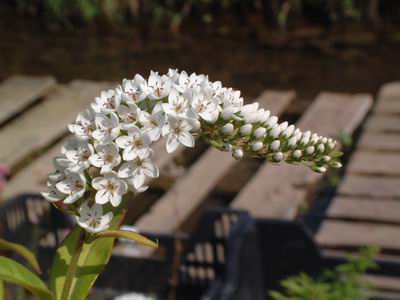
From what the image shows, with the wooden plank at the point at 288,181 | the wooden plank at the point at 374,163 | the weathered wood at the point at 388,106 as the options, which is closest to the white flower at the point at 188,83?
the wooden plank at the point at 288,181

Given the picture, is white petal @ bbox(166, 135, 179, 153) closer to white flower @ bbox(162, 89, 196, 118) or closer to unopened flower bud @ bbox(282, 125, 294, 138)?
white flower @ bbox(162, 89, 196, 118)

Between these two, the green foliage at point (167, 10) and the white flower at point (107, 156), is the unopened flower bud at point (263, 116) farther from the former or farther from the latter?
the green foliage at point (167, 10)

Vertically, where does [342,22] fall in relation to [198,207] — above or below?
below

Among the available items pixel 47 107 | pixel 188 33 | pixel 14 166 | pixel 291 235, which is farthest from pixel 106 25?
pixel 291 235

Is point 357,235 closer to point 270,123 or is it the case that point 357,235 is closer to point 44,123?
point 44,123

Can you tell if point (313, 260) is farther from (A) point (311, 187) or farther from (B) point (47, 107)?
(B) point (47, 107)

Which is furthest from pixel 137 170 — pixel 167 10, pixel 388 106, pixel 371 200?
pixel 167 10
